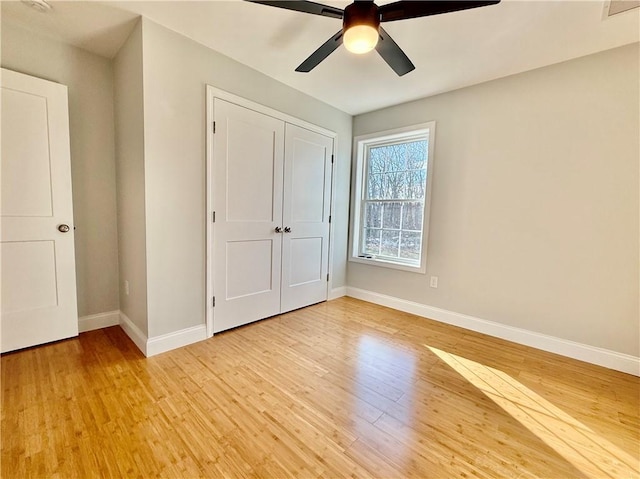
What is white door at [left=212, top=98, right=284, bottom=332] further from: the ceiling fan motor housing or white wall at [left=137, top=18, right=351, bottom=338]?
the ceiling fan motor housing

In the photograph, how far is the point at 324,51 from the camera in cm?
174

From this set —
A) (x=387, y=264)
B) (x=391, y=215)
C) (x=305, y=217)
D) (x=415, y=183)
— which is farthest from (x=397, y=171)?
(x=305, y=217)

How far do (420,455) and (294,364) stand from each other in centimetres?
101

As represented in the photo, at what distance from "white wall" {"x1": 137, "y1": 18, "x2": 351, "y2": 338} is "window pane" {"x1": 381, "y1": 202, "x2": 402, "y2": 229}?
79.8 inches

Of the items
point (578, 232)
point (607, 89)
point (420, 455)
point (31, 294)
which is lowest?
point (420, 455)

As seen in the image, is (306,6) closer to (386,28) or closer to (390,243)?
(386,28)

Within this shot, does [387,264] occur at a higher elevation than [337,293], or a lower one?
higher

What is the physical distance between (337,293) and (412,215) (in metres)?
1.40

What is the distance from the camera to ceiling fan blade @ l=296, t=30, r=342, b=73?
5.32 ft

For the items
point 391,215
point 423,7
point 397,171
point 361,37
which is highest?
point 423,7

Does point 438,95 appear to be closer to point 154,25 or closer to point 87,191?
point 154,25

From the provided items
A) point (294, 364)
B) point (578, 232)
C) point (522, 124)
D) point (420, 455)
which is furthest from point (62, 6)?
point (578, 232)

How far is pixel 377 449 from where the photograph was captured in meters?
1.33

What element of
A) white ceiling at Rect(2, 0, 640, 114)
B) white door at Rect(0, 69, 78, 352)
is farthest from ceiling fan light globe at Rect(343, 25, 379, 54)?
white door at Rect(0, 69, 78, 352)
